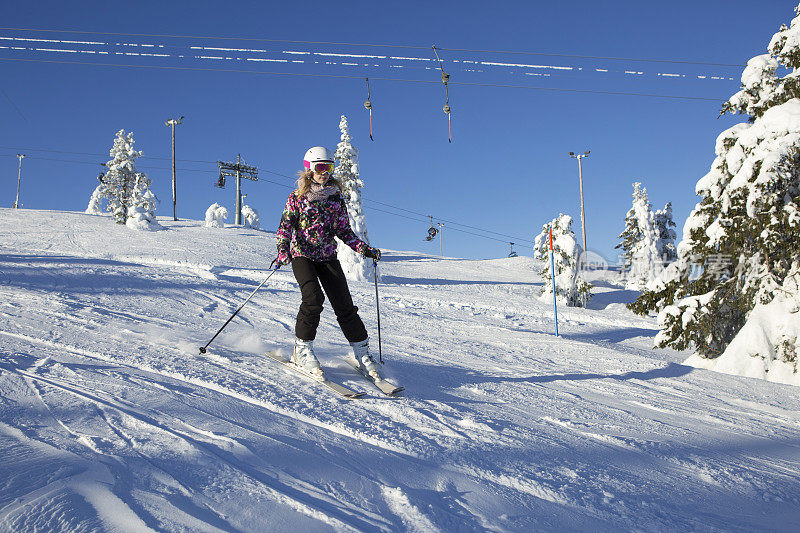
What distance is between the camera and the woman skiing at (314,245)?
14.5ft

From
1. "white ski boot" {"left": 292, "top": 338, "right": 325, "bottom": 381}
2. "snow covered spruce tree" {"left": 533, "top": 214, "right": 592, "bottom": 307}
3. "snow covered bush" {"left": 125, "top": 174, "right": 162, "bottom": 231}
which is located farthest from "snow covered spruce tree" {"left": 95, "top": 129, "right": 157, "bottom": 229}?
"white ski boot" {"left": 292, "top": 338, "right": 325, "bottom": 381}

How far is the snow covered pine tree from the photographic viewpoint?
4022cm

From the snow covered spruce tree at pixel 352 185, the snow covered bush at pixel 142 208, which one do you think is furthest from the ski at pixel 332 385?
the snow covered bush at pixel 142 208

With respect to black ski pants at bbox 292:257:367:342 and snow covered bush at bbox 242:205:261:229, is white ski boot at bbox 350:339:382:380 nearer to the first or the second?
black ski pants at bbox 292:257:367:342

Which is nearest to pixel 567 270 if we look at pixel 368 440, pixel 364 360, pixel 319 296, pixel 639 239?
pixel 639 239

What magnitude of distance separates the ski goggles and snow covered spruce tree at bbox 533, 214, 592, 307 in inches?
1176

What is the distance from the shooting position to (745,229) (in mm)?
8367

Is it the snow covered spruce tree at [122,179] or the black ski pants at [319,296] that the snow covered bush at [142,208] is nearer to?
the snow covered spruce tree at [122,179]

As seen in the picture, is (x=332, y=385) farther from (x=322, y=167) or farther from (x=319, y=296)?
(x=322, y=167)

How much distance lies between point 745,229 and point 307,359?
8.12 metres

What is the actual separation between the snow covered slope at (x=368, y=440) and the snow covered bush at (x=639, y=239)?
37176 millimetres

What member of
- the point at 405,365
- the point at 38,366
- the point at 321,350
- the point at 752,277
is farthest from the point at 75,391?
the point at 752,277

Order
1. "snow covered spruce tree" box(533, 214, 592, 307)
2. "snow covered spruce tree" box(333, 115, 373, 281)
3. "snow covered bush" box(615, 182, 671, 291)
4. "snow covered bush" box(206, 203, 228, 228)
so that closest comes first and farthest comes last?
"snow covered spruce tree" box(333, 115, 373, 281) < "snow covered spruce tree" box(533, 214, 592, 307) < "snow covered bush" box(615, 182, 671, 291) < "snow covered bush" box(206, 203, 228, 228)

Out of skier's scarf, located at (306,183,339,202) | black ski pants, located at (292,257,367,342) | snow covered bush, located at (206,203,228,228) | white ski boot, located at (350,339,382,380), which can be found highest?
snow covered bush, located at (206,203,228,228)
